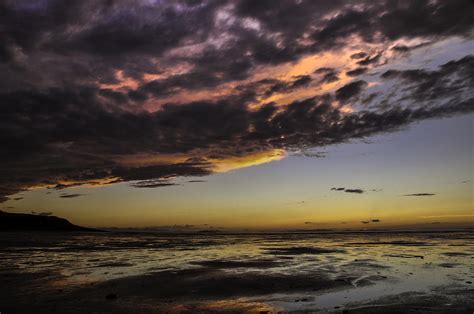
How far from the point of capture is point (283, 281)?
59.3 feet

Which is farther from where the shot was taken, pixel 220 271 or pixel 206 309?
pixel 220 271

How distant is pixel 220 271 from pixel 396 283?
33.5ft

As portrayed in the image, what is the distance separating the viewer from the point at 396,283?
664 inches

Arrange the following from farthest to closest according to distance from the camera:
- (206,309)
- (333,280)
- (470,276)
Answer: (470,276), (333,280), (206,309)

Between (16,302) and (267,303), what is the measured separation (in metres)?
8.71

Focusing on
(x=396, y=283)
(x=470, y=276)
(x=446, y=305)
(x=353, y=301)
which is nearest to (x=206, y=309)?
(x=353, y=301)

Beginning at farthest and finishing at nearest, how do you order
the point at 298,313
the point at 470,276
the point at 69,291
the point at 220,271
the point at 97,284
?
the point at 220,271, the point at 470,276, the point at 97,284, the point at 69,291, the point at 298,313

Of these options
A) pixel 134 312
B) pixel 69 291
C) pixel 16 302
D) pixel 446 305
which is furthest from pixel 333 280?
pixel 16 302

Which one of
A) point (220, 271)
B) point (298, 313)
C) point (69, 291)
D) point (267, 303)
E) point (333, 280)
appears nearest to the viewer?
point (298, 313)

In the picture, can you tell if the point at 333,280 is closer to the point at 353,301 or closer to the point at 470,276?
the point at 353,301

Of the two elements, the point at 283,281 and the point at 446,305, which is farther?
the point at 283,281

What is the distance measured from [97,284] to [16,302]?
4.32m

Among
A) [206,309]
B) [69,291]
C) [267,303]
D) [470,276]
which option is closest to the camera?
[206,309]

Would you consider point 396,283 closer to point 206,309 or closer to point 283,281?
point 283,281
